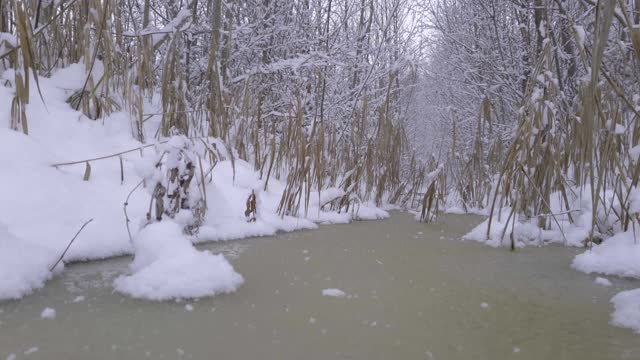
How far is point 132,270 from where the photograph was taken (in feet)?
5.01

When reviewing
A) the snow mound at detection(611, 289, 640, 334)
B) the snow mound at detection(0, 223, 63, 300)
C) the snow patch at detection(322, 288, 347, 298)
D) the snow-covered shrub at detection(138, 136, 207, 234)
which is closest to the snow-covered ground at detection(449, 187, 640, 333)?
the snow mound at detection(611, 289, 640, 334)

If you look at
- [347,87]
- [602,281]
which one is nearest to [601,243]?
[602,281]

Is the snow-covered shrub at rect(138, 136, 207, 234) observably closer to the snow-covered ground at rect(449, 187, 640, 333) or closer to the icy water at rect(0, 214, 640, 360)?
the icy water at rect(0, 214, 640, 360)

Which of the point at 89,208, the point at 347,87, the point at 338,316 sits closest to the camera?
the point at 338,316

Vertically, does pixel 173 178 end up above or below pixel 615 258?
above

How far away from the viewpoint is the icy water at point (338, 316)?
109cm

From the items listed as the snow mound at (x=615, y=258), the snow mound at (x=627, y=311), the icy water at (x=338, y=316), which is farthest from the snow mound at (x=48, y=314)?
the snow mound at (x=615, y=258)

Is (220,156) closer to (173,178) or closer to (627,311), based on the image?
(173,178)

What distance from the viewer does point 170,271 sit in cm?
141

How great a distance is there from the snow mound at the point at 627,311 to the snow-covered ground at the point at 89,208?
44.5 inches

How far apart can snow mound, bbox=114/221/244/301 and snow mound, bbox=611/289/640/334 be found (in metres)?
1.12

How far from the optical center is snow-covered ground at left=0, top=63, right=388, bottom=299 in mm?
1418

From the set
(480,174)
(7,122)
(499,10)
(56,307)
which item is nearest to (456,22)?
(499,10)

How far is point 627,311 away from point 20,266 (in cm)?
176
